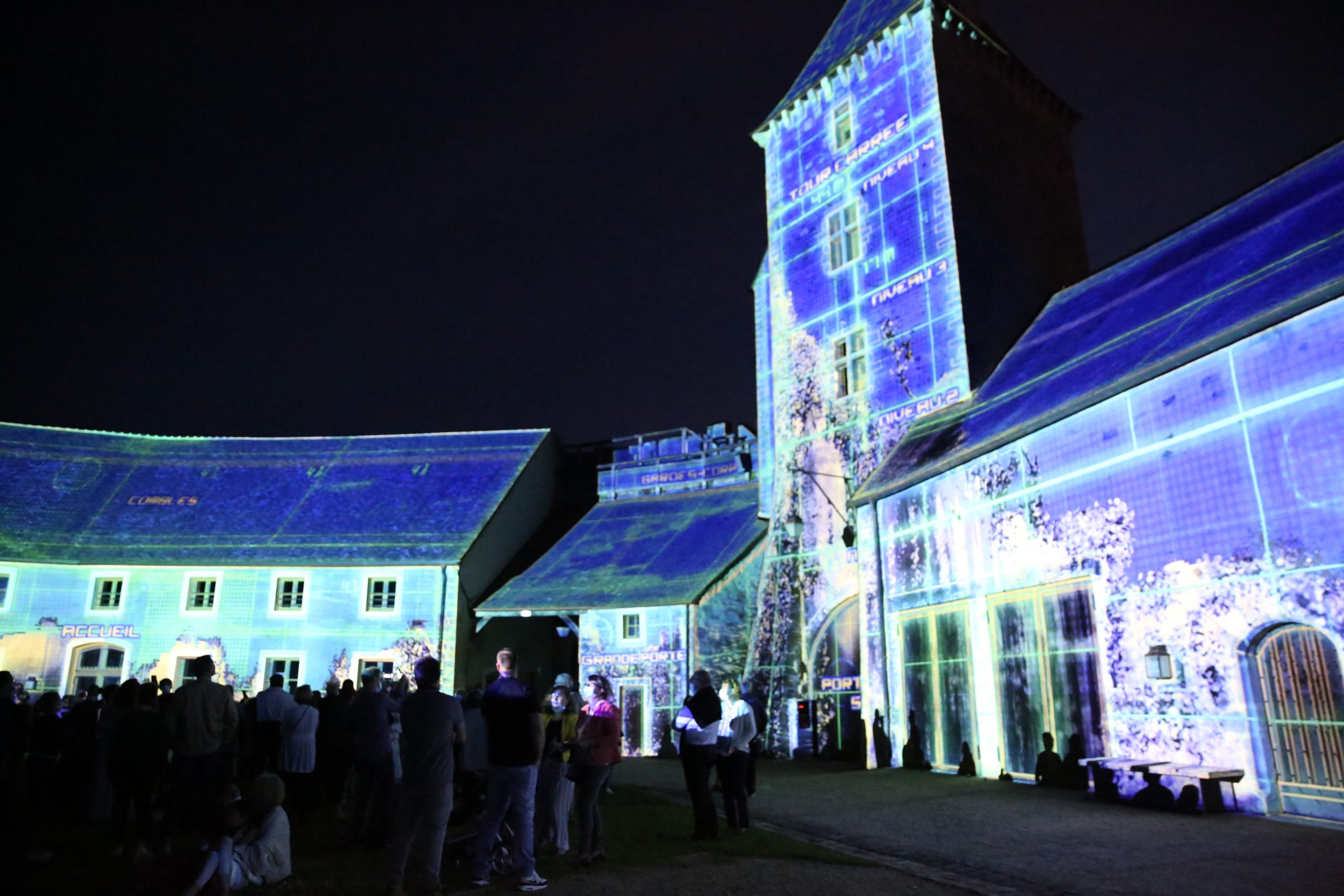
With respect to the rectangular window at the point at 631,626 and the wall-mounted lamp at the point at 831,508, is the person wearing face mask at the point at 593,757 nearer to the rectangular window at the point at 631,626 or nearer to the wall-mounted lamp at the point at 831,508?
the wall-mounted lamp at the point at 831,508

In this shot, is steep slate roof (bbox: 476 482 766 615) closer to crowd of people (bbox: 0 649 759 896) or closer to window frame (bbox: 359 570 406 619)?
window frame (bbox: 359 570 406 619)

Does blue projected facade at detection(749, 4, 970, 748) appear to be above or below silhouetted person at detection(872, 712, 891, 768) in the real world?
above

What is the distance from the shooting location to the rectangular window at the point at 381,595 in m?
28.9

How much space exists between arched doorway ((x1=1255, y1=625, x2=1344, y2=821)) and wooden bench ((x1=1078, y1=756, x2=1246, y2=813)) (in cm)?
54

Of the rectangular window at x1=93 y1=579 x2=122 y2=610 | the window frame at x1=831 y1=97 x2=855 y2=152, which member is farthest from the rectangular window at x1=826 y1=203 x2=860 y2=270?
the rectangular window at x1=93 y1=579 x2=122 y2=610

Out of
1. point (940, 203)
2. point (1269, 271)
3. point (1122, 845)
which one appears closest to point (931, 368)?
point (940, 203)

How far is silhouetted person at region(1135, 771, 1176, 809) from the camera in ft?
35.3

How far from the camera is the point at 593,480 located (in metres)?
36.8

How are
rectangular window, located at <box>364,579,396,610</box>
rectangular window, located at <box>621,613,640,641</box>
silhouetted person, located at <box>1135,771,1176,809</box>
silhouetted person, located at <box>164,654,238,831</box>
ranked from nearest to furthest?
silhouetted person, located at <box>164,654,238,831</box> → silhouetted person, located at <box>1135,771,1176,809</box> → rectangular window, located at <box>621,613,640,641</box> → rectangular window, located at <box>364,579,396,610</box>

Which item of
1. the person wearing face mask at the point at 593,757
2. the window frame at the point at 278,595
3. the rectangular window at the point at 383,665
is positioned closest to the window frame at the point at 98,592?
the window frame at the point at 278,595

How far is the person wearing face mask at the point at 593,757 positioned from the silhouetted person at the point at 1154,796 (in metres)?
6.84

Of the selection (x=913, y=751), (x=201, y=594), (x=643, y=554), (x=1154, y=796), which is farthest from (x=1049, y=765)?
(x=201, y=594)

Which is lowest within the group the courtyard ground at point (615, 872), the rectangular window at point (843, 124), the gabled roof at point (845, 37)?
the courtyard ground at point (615, 872)

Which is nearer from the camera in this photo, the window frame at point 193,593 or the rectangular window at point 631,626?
the rectangular window at point 631,626
